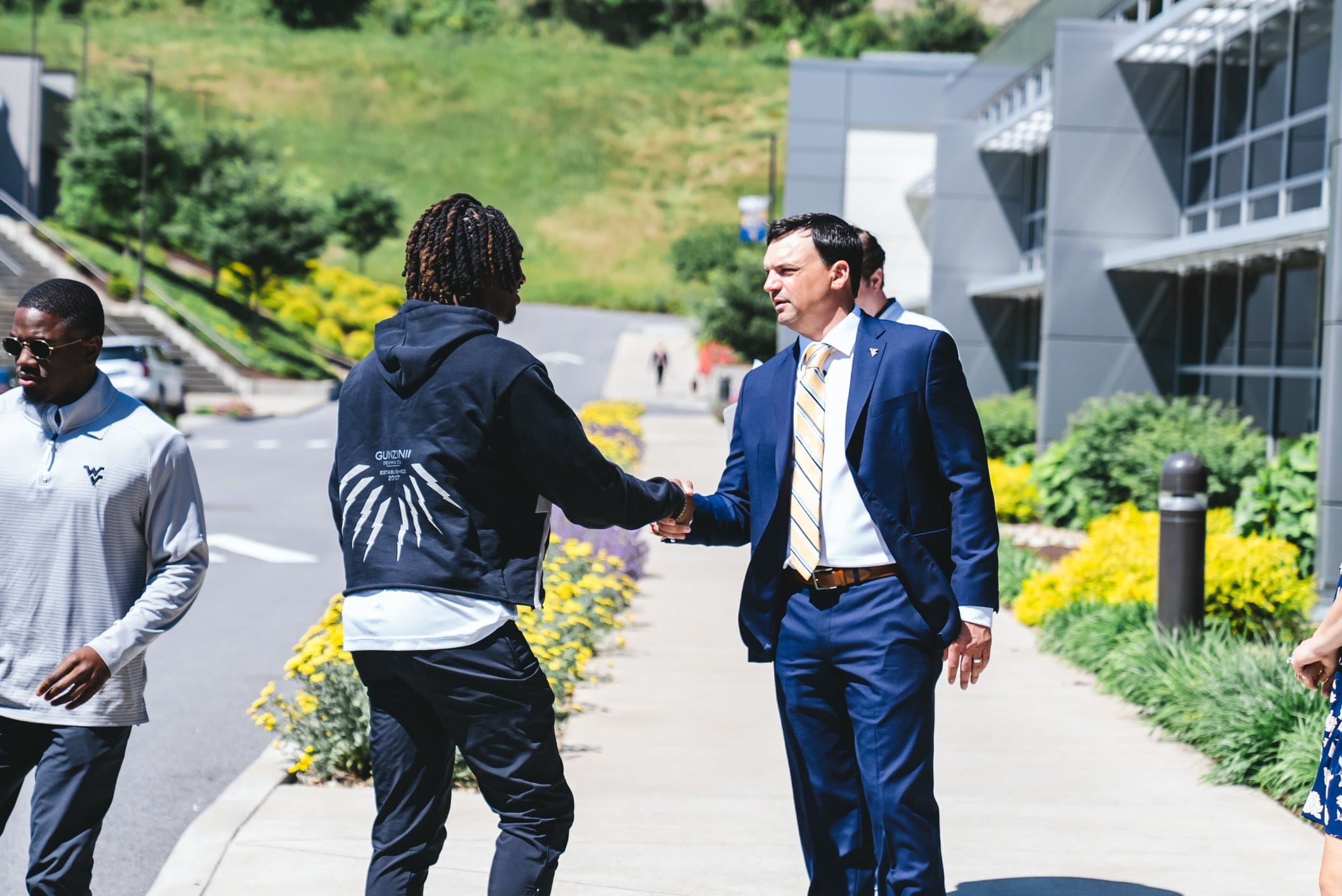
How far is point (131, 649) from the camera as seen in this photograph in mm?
3420

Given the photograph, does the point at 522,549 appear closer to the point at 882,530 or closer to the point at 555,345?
the point at 882,530

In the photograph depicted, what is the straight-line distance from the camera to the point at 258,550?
14.0 metres

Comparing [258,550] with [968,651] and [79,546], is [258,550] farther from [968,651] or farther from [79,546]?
[968,651]

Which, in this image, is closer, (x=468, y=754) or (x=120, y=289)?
(x=468, y=754)

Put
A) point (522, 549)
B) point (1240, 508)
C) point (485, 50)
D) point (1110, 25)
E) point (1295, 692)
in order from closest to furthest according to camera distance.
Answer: point (522, 549) < point (1295, 692) < point (1240, 508) < point (1110, 25) < point (485, 50)

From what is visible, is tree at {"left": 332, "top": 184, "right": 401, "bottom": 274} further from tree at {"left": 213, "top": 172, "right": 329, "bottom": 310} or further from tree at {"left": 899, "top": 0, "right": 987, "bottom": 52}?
tree at {"left": 899, "top": 0, "right": 987, "bottom": 52}

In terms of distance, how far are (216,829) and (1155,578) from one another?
6360 mm

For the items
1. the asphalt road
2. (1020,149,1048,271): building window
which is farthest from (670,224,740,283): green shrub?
the asphalt road

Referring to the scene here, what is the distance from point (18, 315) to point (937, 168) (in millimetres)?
21665

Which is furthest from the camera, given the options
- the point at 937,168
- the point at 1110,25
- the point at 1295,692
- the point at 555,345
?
the point at 555,345

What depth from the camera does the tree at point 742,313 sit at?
40.4m

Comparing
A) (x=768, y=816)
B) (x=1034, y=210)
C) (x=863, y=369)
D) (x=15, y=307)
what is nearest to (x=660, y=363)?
(x=15, y=307)

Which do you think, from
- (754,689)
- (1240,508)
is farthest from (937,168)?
(754,689)

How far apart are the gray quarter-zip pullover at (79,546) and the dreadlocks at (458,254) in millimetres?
743
